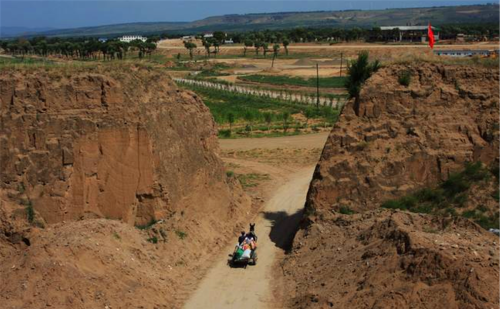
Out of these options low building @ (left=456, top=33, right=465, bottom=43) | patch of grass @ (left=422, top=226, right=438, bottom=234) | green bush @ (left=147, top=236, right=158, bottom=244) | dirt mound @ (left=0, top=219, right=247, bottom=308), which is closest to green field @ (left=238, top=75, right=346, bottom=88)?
low building @ (left=456, top=33, right=465, bottom=43)

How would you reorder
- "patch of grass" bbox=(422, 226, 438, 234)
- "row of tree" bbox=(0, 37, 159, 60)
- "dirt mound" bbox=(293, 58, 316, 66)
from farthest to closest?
"dirt mound" bbox=(293, 58, 316, 66) → "row of tree" bbox=(0, 37, 159, 60) → "patch of grass" bbox=(422, 226, 438, 234)

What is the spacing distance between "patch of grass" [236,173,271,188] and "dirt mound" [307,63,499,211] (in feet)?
31.9

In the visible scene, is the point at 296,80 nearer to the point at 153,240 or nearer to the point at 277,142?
the point at 277,142

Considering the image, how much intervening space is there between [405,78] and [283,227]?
7.86m

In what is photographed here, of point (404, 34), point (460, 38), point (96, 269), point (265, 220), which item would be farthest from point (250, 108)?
point (404, 34)

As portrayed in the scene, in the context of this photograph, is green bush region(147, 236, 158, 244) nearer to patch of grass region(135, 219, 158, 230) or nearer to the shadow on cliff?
patch of grass region(135, 219, 158, 230)

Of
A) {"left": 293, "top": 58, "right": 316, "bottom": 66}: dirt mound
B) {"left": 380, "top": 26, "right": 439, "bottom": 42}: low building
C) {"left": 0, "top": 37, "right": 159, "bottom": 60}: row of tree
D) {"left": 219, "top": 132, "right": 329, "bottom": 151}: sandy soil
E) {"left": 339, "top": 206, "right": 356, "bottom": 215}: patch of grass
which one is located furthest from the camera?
{"left": 380, "top": 26, "right": 439, "bottom": 42}: low building

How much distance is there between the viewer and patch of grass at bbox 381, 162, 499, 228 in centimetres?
2033

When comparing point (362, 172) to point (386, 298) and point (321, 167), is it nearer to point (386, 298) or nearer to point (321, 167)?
point (321, 167)

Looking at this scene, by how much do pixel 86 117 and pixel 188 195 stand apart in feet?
16.2

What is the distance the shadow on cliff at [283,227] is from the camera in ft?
78.2

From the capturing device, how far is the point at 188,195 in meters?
23.7

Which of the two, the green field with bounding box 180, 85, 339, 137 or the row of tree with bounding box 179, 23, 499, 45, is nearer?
the green field with bounding box 180, 85, 339, 137

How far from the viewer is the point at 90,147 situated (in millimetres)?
21188
